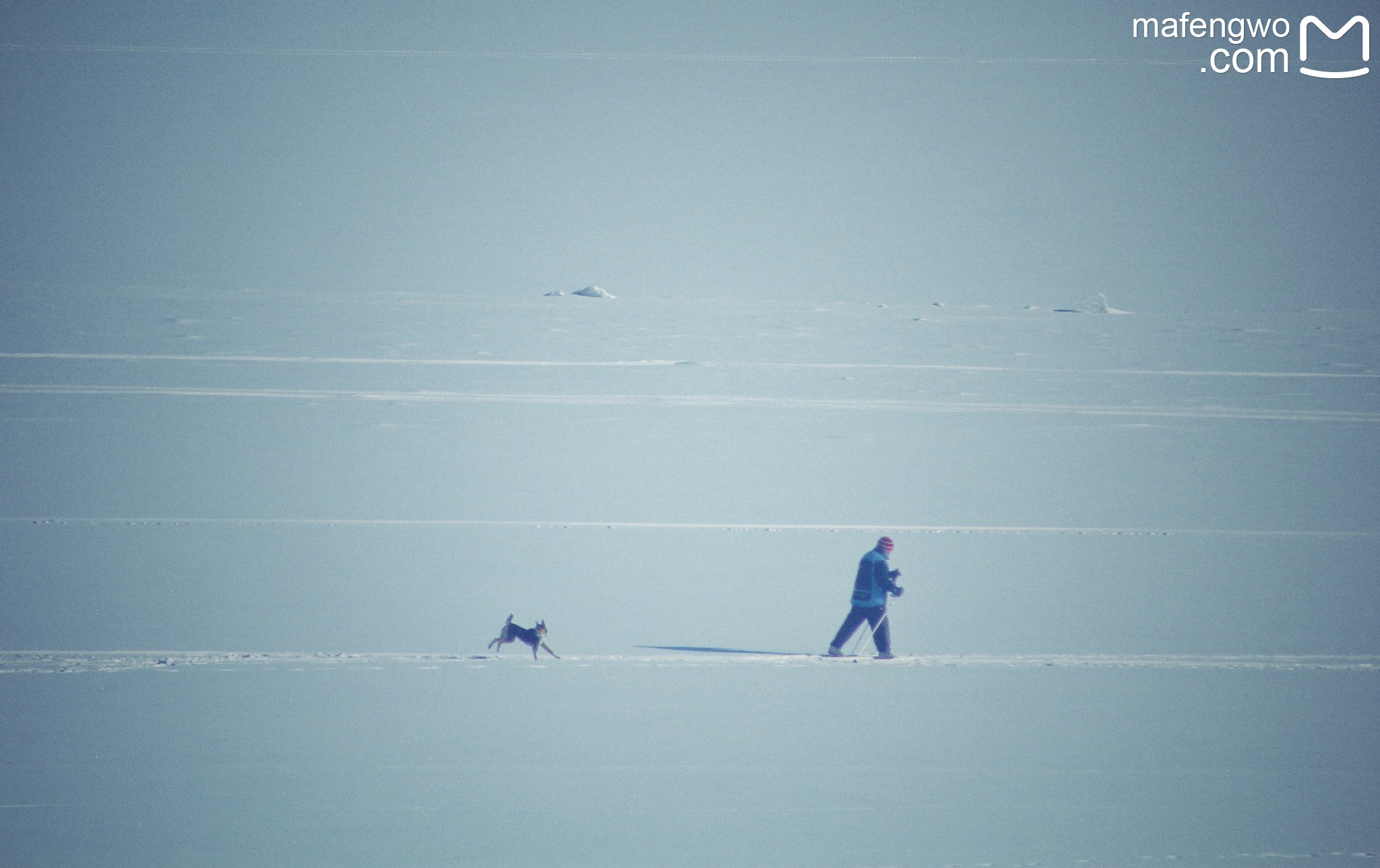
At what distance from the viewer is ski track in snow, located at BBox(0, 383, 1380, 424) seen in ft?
76.3

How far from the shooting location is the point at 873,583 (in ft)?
29.0

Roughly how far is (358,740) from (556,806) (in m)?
1.48

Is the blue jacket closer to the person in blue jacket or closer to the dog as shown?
the person in blue jacket

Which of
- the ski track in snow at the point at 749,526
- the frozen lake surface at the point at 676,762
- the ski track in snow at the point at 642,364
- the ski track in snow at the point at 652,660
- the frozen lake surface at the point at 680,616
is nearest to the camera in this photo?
the frozen lake surface at the point at 676,762

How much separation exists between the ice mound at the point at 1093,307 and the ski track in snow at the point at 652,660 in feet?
98.4

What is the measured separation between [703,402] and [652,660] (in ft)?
51.9

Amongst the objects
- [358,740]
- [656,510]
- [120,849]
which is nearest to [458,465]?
[656,510]

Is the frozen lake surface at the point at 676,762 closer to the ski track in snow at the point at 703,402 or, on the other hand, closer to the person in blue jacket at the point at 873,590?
the person in blue jacket at the point at 873,590

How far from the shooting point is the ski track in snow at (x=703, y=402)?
23266 mm

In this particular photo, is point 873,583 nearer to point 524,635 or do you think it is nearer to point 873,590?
point 873,590

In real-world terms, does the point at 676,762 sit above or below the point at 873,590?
below

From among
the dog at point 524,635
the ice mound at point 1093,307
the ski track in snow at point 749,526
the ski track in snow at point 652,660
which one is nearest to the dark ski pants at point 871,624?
the ski track in snow at point 652,660

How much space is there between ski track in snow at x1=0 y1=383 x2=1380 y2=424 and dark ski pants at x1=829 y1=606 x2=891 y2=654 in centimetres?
1474

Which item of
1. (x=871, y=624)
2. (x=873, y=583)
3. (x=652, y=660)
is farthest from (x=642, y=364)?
(x=873, y=583)
